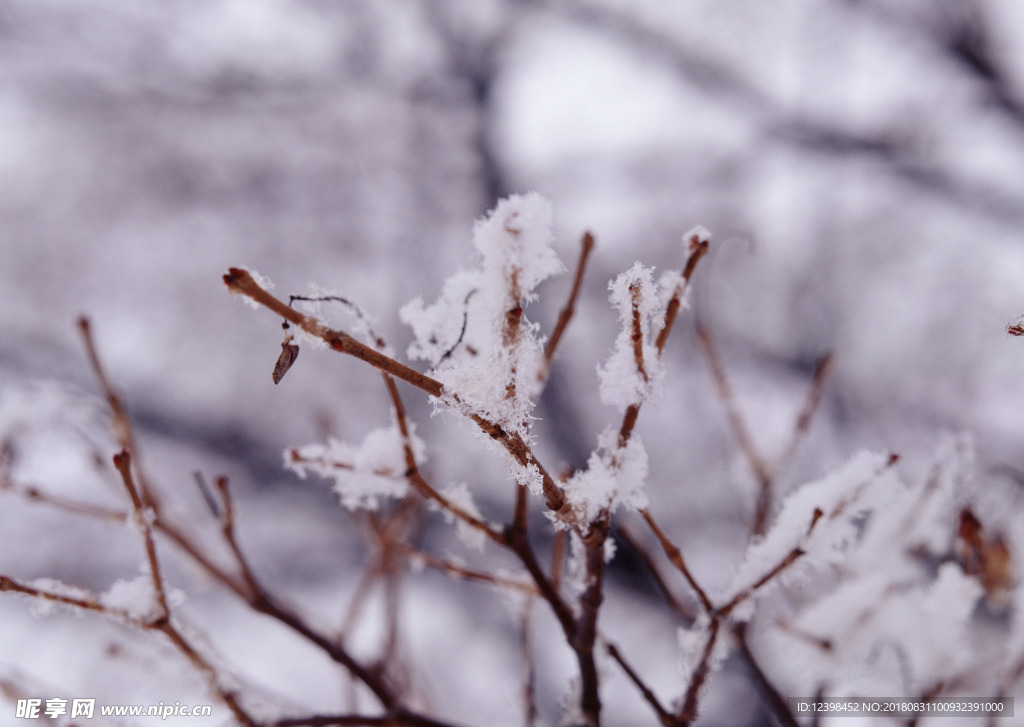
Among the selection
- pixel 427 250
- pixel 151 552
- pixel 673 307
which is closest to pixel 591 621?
pixel 673 307

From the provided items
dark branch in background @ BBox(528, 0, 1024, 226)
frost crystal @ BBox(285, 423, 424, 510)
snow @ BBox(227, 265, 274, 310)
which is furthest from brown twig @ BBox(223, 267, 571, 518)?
dark branch in background @ BBox(528, 0, 1024, 226)

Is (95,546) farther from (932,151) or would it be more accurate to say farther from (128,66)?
(932,151)

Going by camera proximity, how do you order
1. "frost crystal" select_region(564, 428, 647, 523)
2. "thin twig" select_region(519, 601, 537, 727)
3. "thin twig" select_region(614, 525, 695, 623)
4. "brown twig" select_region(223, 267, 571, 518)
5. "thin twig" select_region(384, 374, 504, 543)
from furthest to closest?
"thin twig" select_region(519, 601, 537, 727)
"thin twig" select_region(614, 525, 695, 623)
"thin twig" select_region(384, 374, 504, 543)
"frost crystal" select_region(564, 428, 647, 523)
"brown twig" select_region(223, 267, 571, 518)

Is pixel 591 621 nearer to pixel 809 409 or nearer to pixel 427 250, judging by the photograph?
pixel 809 409

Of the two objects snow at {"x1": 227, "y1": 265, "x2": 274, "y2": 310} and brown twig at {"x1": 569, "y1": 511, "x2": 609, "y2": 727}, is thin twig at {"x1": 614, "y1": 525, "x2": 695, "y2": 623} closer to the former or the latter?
brown twig at {"x1": 569, "y1": 511, "x2": 609, "y2": 727}

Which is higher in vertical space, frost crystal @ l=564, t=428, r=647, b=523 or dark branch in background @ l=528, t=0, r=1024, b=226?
dark branch in background @ l=528, t=0, r=1024, b=226

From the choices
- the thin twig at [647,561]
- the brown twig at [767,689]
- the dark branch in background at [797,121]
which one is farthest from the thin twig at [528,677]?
the dark branch in background at [797,121]

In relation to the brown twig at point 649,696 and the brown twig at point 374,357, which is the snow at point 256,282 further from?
the brown twig at point 649,696
